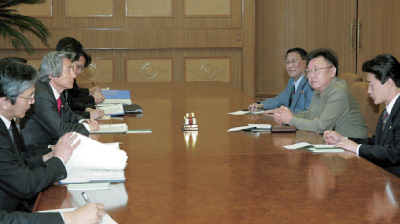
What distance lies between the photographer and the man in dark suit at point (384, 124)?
3.04 meters

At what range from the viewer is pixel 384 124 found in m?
3.39

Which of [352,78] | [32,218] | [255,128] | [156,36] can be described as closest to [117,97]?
[255,128]

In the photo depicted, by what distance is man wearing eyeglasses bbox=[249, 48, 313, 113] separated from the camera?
5.02 m

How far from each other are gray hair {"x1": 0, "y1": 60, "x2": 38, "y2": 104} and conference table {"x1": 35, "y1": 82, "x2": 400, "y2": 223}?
1.63 feet

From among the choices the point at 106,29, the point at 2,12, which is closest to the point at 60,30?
the point at 106,29

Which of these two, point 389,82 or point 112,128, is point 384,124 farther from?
point 112,128

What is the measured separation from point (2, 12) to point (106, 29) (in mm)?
3158

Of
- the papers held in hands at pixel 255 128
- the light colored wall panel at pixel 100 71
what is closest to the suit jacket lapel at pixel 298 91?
the papers held in hands at pixel 255 128

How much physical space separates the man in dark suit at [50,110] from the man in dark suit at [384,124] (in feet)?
5.49

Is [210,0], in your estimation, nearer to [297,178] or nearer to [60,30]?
[60,30]

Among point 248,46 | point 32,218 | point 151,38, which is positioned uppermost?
point 151,38

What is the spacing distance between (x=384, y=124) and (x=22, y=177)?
218 cm

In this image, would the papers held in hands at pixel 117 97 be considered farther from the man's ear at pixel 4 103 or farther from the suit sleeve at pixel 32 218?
the suit sleeve at pixel 32 218

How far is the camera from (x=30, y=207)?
2.82m
